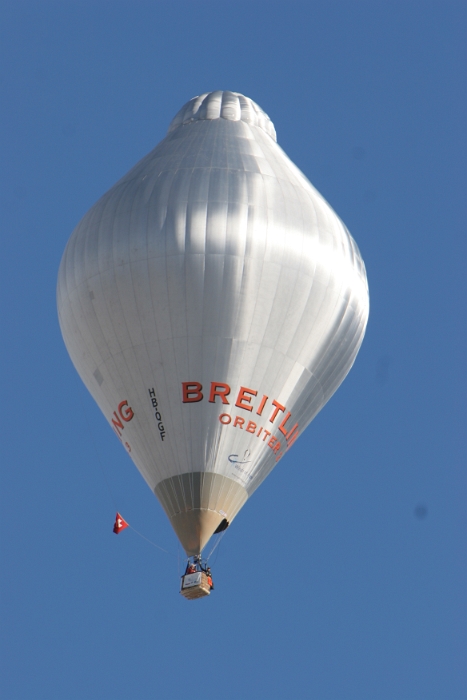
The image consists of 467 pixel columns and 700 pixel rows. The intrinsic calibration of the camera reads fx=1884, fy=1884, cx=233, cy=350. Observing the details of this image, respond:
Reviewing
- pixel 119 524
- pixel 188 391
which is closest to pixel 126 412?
pixel 188 391

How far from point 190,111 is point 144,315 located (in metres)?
7.20

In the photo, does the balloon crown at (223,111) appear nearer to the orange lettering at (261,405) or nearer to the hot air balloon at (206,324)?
the hot air balloon at (206,324)

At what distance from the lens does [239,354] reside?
1439 inches

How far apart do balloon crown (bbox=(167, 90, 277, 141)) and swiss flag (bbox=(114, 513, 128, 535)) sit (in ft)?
28.6

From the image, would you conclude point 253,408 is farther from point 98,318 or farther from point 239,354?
point 98,318

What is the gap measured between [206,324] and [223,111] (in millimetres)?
7063

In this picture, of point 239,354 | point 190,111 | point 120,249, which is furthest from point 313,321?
point 190,111

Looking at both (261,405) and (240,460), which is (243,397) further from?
(240,460)

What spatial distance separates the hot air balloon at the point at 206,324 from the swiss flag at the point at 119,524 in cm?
258

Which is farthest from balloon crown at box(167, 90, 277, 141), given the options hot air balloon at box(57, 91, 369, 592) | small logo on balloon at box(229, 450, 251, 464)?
small logo on balloon at box(229, 450, 251, 464)

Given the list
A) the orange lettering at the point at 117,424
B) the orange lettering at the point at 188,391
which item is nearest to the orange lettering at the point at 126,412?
the orange lettering at the point at 117,424

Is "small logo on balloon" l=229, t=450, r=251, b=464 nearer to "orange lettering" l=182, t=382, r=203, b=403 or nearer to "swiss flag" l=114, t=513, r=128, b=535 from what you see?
"orange lettering" l=182, t=382, r=203, b=403

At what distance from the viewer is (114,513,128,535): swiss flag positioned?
39.5m

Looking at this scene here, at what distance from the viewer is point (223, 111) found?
137ft
